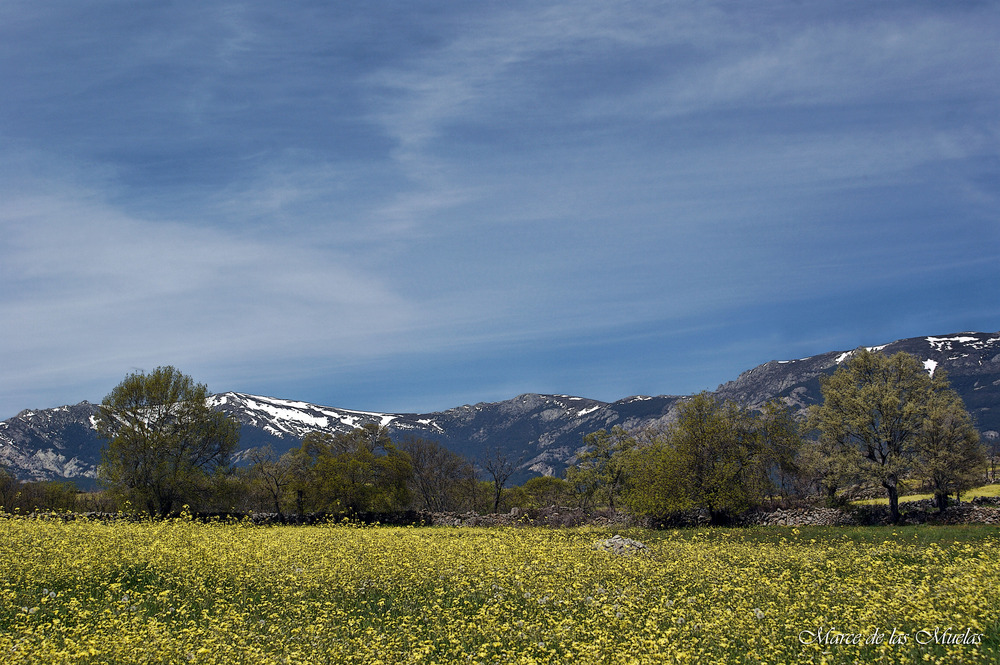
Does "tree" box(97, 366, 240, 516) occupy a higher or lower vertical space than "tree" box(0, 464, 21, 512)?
higher

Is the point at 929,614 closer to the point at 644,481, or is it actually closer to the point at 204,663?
the point at 204,663

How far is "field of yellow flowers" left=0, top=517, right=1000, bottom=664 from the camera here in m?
11.4

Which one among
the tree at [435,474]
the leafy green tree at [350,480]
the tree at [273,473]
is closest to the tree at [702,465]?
the leafy green tree at [350,480]

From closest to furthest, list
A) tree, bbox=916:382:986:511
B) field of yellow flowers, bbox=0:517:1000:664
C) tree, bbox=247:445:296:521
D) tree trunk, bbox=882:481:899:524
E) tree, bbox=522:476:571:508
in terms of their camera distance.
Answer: field of yellow flowers, bbox=0:517:1000:664, tree trunk, bbox=882:481:899:524, tree, bbox=916:382:986:511, tree, bbox=247:445:296:521, tree, bbox=522:476:571:508

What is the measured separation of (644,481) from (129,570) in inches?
1657

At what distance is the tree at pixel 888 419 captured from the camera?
167 ft

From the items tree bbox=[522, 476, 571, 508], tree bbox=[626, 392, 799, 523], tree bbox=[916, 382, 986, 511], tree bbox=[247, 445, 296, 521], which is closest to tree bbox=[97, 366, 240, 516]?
tree bbox=[247, 445, 296, 521]

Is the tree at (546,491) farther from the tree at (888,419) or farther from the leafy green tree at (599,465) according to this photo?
the tree at (888,419)

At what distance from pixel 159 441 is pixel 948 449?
65816 millimetres

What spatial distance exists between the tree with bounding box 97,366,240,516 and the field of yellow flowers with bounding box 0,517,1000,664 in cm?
3122

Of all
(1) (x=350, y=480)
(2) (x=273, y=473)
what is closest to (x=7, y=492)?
(2) (x=273, y=473)

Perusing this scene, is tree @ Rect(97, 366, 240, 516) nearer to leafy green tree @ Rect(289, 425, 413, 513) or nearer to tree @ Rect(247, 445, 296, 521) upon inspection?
leafy green tree @ Rect(289, 425, 413, 513)

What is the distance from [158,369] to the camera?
56.2 metres

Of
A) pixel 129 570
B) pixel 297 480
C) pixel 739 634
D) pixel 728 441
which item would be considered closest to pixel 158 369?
pixel 297 480
